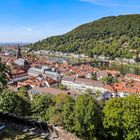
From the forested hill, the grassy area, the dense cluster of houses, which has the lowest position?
the dense cluster of houses

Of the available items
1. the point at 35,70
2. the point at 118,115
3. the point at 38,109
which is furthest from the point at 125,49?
the point at 118,115

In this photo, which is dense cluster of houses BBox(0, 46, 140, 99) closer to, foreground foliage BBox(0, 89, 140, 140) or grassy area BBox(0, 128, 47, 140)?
foreground foliage BBox(0, 89, 140, 140)

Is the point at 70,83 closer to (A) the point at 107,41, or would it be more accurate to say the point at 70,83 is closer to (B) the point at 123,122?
(B) the point at 123,122

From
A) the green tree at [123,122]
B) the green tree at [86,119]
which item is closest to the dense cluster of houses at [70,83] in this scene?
the green tree at [123,122]

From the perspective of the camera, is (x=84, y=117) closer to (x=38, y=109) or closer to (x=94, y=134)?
(x=94, y=134)

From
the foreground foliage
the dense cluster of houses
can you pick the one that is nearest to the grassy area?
the foreground foliage

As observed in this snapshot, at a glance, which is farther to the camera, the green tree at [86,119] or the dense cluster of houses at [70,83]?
the dense cluster of houses at [70,83]

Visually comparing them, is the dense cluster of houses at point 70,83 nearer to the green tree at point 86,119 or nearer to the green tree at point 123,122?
the green tree at point 123,122
